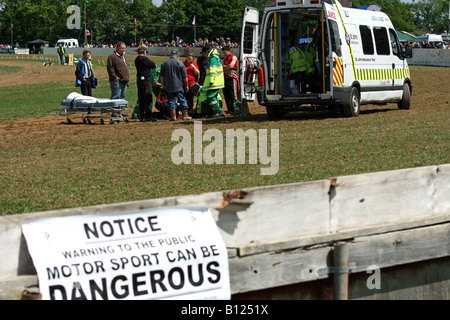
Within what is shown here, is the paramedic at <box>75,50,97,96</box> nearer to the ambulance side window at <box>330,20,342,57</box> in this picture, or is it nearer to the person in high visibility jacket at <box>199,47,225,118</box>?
the person in high visibility jacket at <box>199,47,225,118</box>

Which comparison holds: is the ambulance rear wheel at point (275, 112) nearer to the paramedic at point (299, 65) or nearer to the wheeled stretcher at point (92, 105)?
the paramedic at point (299, 65)

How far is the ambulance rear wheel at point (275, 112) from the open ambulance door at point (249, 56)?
1.82 feet

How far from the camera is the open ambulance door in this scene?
49.9ft

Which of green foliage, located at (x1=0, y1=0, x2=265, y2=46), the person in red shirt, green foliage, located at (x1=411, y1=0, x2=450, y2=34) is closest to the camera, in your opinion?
the person in red shirt

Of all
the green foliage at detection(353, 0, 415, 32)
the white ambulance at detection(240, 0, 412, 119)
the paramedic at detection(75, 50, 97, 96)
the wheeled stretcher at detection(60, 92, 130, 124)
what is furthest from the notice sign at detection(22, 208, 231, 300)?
the green foliage at detection(353, 0, 415, 32)

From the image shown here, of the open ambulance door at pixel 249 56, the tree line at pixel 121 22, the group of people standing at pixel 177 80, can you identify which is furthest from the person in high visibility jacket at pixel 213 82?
the tree line at pixel 121 22

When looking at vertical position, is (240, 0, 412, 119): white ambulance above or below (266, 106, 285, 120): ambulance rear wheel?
above

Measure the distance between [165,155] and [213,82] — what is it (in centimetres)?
Answer: 602

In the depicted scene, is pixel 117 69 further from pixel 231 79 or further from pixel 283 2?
pixel 283 2

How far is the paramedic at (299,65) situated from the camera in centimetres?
1498

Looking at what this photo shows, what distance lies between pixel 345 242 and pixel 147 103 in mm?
12150

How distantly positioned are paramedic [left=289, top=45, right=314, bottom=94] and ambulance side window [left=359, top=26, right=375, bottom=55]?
4.95 ft

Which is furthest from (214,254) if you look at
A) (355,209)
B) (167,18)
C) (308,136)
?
(167,18)

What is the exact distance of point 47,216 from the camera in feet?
12.2
